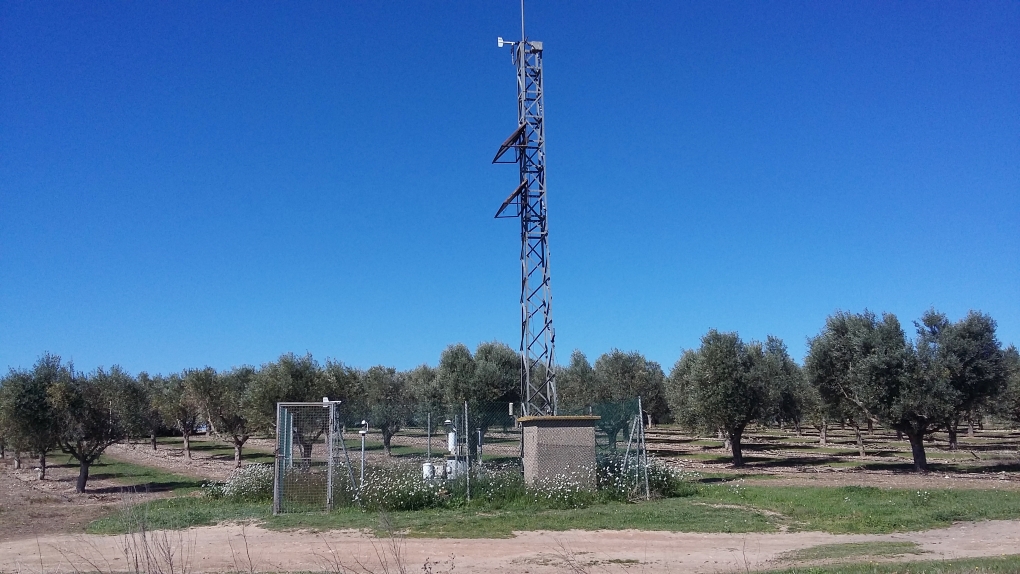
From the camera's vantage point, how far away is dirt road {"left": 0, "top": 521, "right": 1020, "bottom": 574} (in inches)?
408

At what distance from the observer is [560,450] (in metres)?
17.6

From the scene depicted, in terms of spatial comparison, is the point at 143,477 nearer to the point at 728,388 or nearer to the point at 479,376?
the point at 479,376

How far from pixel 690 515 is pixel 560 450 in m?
3.85

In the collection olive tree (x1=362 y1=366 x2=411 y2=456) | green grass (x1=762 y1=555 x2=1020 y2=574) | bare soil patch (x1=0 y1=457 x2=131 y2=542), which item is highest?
olive tree (x1=362 y1=366 x2=411 y2=456)

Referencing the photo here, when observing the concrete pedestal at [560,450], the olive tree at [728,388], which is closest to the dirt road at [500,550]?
the concrete pedestal at [560,450]

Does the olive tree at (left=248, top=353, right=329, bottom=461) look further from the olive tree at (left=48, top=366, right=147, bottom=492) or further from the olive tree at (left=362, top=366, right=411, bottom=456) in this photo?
the olive tree at (left=48, top=366, right=147, bottom=492)

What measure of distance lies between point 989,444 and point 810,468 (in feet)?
79.3

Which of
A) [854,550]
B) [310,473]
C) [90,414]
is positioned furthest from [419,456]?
[90,414]

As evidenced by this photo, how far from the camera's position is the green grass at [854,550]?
1066cm

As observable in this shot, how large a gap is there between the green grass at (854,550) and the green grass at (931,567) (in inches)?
35.8

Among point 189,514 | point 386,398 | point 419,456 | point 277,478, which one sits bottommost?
point 189,514

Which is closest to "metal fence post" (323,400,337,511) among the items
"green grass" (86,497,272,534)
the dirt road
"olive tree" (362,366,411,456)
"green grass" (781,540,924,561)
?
"green grass" (86,497,272,534)

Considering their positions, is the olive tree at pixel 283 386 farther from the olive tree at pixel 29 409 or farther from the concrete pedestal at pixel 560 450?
the concrete pedestal at pixel 560 450

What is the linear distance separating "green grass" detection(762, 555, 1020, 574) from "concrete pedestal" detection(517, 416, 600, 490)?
8345 millimetres
